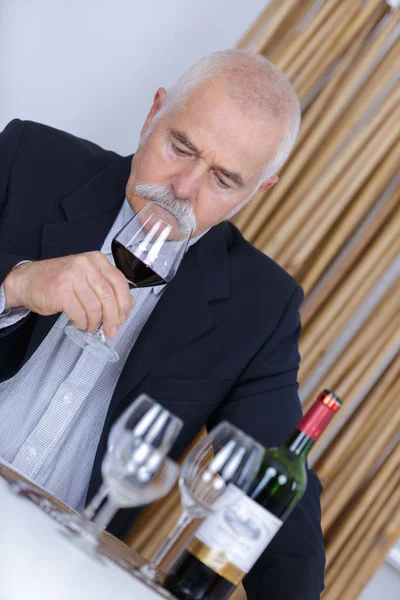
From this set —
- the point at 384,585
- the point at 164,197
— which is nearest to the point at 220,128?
the point at 164,197

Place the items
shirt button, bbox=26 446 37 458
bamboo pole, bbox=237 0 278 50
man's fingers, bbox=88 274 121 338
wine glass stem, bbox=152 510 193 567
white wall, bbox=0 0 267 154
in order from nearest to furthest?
wine glass stem, bbox=152 510 193 567
man's fingers, bbox=88 274 121 338
shirt button, bbox=26 446 37 458
bamboo pole, bbox=237 0 278 50
white wall, bbox=0 0 267 154

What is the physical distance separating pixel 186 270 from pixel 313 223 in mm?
450

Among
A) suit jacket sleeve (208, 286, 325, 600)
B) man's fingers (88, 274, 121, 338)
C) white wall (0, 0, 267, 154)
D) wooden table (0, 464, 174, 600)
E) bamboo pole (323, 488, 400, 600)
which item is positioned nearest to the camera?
wooden table (0, 464, 174, 600)

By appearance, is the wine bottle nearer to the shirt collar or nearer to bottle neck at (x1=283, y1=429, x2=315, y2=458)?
bottle neck at (x1=283, y1=429, x2=315, y2=458)

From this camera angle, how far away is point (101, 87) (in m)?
2.10

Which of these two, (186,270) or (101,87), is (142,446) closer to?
(186,270)

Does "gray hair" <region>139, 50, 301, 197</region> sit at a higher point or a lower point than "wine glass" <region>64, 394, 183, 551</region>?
higher

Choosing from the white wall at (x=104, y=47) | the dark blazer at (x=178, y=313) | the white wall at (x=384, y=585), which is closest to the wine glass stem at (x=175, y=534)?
the dark blazer at (x=178, y=313)

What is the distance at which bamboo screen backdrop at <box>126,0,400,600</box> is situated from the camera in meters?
1.84

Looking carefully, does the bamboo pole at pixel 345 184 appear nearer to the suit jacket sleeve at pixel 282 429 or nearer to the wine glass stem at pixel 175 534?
the suit jacket sleeve at pixel 282 429

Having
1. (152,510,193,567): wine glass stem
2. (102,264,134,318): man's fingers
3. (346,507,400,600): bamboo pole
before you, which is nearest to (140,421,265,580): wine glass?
(152,510,193,567): wine glass stem

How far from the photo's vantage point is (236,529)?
0.77m

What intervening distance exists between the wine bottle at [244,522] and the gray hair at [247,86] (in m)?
0.81

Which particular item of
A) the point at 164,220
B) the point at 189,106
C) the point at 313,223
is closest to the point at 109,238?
the point at 189,106
